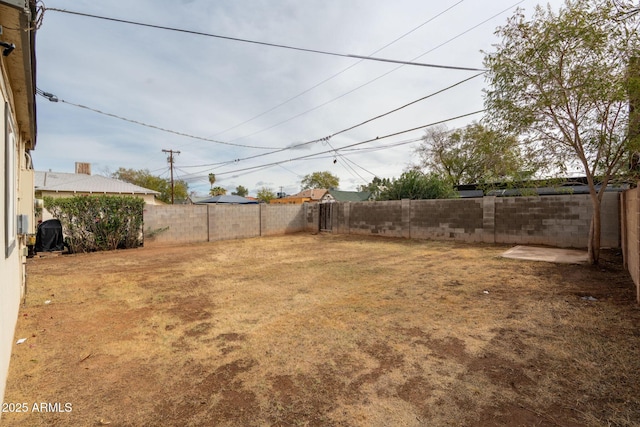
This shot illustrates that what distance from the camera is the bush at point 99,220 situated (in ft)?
28.7

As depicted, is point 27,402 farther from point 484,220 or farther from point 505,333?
point 484,220

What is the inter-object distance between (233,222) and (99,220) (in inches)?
191

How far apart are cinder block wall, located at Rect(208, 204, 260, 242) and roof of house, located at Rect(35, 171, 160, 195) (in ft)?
35.3

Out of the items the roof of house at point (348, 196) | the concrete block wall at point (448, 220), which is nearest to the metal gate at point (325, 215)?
the concrete block wall at point (448, 220)

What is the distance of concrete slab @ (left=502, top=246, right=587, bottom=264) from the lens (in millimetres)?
6508

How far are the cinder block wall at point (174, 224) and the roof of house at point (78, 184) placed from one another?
10805 mm

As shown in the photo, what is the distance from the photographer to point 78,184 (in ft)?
61.7

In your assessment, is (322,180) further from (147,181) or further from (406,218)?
(406,218)

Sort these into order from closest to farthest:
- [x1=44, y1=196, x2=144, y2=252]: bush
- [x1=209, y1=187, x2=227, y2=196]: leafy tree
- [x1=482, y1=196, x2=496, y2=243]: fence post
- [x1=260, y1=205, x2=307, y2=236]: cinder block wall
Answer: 1. [x1=44, y1=196, x2=144, y2=252]: bush
2. [x1=482, y1=196, x2=496, y2=243]: fence post
3. [x1=260, y1=205, x2=307, y2=236]: cinder block wall
4. [x1=209, y1=187, x2=227, y2=196]: leafy tree

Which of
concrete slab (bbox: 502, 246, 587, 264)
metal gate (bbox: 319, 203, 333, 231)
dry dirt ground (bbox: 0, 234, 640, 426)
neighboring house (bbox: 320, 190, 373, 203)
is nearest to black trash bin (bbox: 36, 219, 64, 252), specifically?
dry dirt ground (bbox: 0, 234, 640, 426)

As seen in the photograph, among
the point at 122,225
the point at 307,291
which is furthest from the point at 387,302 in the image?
the point at 122,225

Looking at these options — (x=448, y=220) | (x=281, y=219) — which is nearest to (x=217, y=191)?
(x=281, y=219)

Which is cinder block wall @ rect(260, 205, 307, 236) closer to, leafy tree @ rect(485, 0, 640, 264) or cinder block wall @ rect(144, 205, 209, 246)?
cinder block wall @ rect(144, 205, 209, 246)

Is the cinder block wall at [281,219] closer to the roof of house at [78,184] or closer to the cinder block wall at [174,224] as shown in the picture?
the cinder block wall at [174,224]
